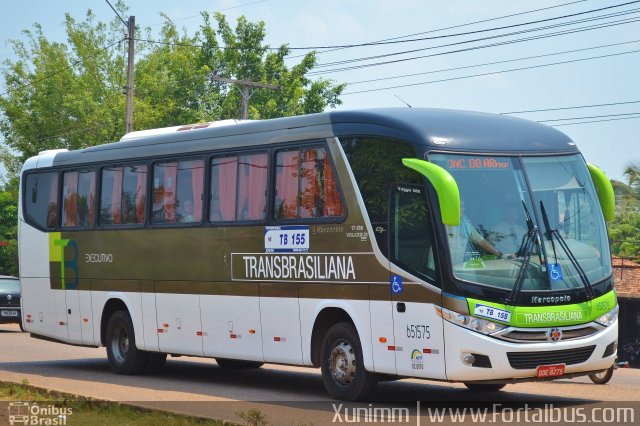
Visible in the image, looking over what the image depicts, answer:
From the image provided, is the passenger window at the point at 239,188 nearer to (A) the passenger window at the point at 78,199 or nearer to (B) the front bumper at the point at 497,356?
(A) the passenger window at the point at 78,199

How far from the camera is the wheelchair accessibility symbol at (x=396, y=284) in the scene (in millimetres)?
14195

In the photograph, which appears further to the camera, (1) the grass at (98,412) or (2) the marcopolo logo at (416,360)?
(2) the marcopolo logo at (416,360)

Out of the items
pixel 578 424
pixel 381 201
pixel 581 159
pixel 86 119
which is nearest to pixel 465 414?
pixel 578 424

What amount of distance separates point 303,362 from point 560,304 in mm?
3703

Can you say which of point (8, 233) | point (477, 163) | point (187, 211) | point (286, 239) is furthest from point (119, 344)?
point (8, 233)

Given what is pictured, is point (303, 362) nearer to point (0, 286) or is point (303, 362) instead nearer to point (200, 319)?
point (200, 319)

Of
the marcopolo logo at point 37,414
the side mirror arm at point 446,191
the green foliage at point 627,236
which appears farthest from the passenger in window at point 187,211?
the green foliage at point 627,236

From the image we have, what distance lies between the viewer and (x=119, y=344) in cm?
2033

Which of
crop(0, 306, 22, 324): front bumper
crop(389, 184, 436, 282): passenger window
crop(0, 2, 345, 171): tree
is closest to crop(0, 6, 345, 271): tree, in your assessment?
crop(0, 2, 345, 171): tree

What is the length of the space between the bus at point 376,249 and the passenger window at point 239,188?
3 centimetres

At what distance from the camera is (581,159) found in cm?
1504

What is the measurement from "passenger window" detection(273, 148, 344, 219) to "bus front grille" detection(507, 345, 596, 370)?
2975mm

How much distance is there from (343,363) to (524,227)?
9.51 feet

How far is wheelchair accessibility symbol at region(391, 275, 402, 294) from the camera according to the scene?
46.6ft
